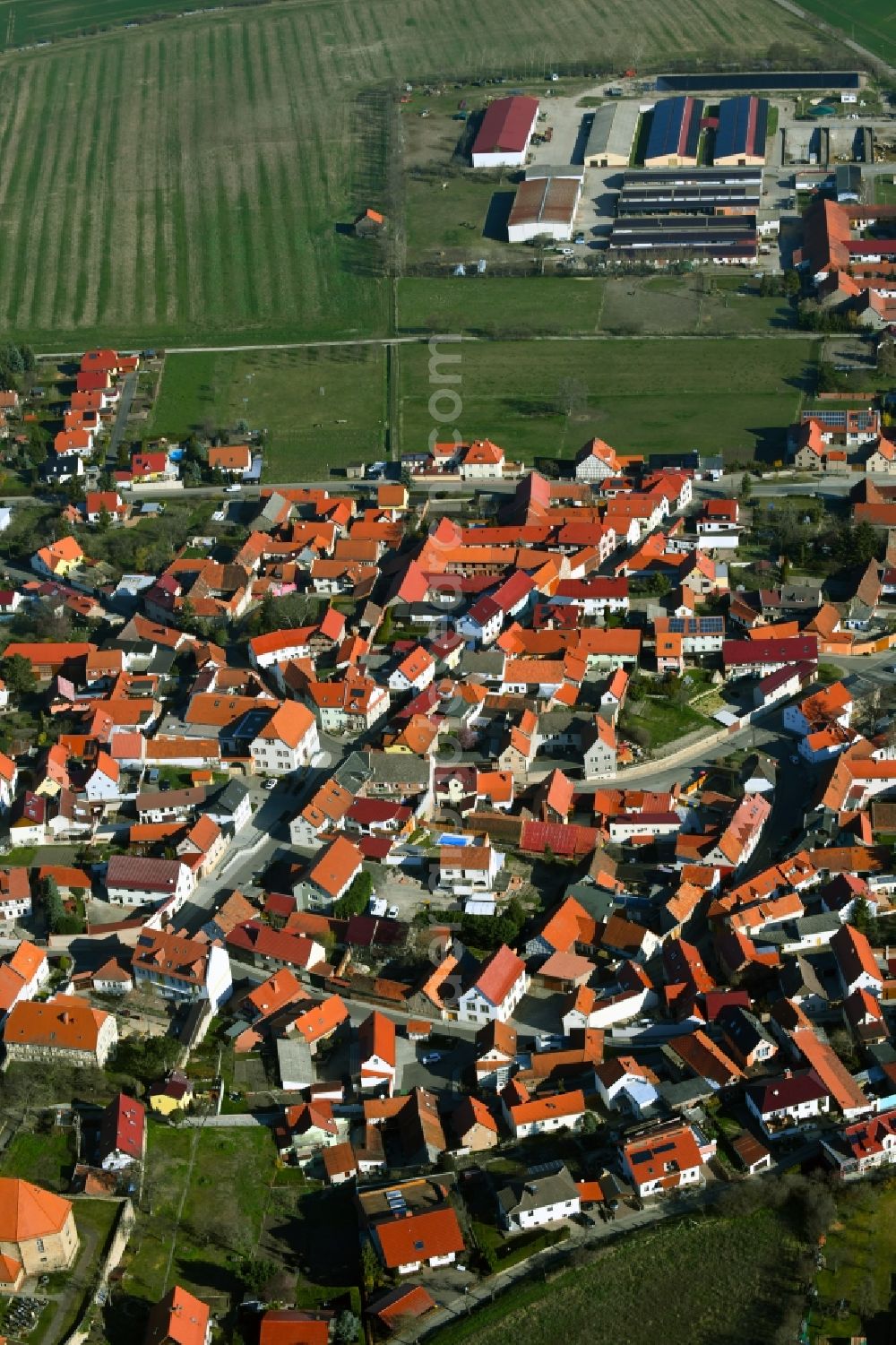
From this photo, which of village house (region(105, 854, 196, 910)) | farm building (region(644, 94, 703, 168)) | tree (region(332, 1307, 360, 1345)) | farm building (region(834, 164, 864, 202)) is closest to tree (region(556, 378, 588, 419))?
farm building (region(834, 164, 864, 202))

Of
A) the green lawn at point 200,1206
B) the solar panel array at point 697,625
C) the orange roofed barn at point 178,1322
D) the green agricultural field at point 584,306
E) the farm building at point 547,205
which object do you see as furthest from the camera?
the farm building at point 547,205

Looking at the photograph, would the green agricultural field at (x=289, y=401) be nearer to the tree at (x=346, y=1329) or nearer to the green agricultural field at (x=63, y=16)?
the tree at (x=346, y=1329)

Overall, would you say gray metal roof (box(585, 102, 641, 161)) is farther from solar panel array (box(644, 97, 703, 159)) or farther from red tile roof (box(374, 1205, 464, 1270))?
red tile roof (box(374, 1205, 464, 1270))

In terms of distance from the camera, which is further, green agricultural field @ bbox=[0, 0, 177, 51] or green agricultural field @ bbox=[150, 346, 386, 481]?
green agricultural field @ bbox=[0, 0, 177, 51]

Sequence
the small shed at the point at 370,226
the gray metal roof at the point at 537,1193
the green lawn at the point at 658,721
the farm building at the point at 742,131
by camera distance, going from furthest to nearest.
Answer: the farm building at the point at 742,131
the small shed at the point at 370,226
the green lawn at the point at 658,721
the gray metal roof at the point at 537,1193

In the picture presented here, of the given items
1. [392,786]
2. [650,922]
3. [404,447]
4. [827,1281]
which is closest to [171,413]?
[404,447]

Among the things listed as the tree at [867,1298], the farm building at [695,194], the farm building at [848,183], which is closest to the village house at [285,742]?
the tree at [867,1298]
